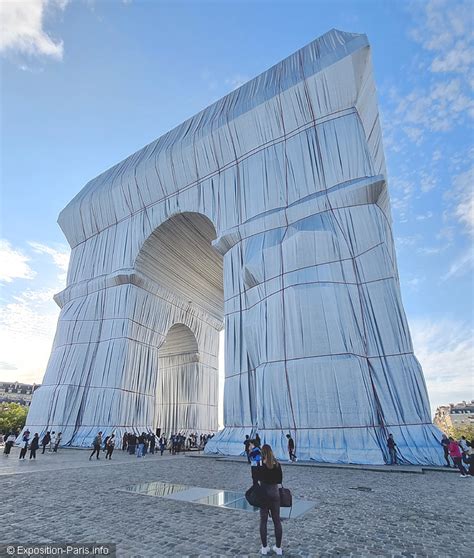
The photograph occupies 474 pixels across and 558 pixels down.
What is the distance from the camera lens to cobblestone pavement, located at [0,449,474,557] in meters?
3.97

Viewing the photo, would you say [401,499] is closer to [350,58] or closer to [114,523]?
[114,523]

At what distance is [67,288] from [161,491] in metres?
24.5

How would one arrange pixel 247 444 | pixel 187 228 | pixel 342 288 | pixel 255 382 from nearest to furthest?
1. pixel 247 444
2. pixel 342 288
3. pixel 255 382
4. pixel 187 228

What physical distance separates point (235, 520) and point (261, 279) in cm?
1212

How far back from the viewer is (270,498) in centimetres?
379

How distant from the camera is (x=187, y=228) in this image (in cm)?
2531

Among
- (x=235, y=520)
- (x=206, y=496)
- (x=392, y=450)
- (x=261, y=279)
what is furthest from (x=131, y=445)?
(x=235, y=520)

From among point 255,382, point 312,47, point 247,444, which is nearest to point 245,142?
point 312,47

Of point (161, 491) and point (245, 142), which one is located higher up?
point (245, 142)

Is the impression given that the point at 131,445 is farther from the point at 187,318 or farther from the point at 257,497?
the point at 257,497

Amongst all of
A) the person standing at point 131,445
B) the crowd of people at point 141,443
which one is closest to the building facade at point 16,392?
the crowd of people at point 141,443

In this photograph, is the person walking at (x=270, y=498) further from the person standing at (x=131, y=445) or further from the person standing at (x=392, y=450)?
the person standing at (x=131, y=445)

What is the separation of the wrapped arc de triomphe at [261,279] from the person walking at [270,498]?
9.51 metres

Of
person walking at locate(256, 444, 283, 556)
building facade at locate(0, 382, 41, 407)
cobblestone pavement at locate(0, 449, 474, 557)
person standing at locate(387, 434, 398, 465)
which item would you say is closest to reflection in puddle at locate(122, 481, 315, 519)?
cobblestone pavement at locate(0, 449, 474, 557)
